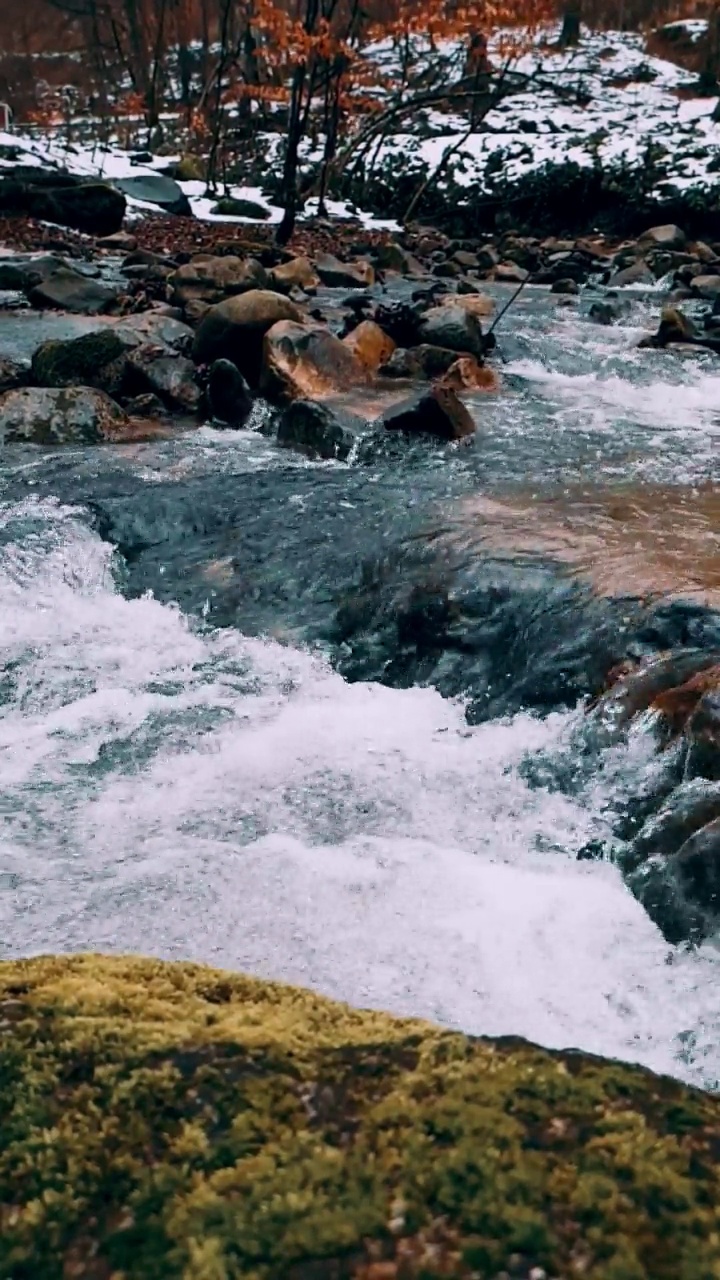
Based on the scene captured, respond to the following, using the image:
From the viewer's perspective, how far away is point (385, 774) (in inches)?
130

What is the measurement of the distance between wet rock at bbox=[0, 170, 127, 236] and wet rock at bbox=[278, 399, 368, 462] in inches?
421

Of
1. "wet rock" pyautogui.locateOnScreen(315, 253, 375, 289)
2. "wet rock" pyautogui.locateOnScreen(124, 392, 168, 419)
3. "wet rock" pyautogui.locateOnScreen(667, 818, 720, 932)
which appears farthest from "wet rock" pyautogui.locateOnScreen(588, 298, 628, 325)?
"wet rock" pyautogui.locateOnScreen(667, 818, 720, 932)

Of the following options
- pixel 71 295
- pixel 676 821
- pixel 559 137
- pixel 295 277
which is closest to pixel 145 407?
pixel 71 295

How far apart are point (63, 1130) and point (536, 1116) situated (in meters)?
0.50

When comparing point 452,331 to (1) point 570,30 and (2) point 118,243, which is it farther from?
(1) point 570,30

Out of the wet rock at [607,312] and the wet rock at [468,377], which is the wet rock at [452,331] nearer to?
the wet rock at [468,377]

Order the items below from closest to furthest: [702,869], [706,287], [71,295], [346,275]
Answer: [702,869]
[71,295]
[706,287]
[346,275]

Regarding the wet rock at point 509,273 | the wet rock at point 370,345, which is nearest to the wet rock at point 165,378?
the wet rock at point 370,345

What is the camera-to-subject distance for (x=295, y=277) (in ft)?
39.6

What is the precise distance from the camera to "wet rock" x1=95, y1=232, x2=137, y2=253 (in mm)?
14336

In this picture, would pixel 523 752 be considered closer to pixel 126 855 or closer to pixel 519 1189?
pixel 126 855

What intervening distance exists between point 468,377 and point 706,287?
21.1 feet

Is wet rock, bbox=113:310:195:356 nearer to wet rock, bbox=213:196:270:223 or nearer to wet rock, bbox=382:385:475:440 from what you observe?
wet rock, bbox=382:385:475:440

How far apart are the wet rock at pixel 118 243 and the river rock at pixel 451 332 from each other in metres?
7.28
